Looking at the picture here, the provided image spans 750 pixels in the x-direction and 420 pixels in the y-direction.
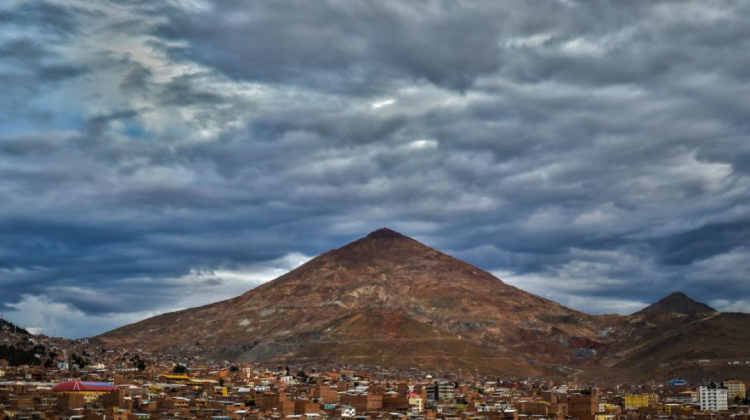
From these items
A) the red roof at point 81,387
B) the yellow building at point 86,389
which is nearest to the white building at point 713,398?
the red roof at point 81,387

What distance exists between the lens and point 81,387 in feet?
495

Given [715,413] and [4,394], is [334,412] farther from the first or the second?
[715,413]

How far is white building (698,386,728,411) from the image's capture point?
19000cm

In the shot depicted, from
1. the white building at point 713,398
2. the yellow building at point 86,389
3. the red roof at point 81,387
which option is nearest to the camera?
the yellow building at point 86,389

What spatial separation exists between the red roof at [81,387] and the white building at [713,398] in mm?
109691

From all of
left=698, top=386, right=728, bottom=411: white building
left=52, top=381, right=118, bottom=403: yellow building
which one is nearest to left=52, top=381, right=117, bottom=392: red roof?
left=52, top=381, right=118, bottom=403: yellow building

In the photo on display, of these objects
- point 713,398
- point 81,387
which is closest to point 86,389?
point 81,387

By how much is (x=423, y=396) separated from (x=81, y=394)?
64.7 metres

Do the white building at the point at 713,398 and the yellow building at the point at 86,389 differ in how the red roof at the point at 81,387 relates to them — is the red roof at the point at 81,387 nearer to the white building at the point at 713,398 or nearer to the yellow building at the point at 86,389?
the yellow building at the point at 86,389

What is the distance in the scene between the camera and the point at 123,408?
464ft

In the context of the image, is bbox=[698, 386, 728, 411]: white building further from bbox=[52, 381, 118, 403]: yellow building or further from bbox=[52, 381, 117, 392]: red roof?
bbox=[52, 381, 118, 403]: yellow building

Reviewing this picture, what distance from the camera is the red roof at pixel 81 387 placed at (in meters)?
150

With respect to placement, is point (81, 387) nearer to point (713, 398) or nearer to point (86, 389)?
point (86, 389)

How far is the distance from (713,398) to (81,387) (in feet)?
387
